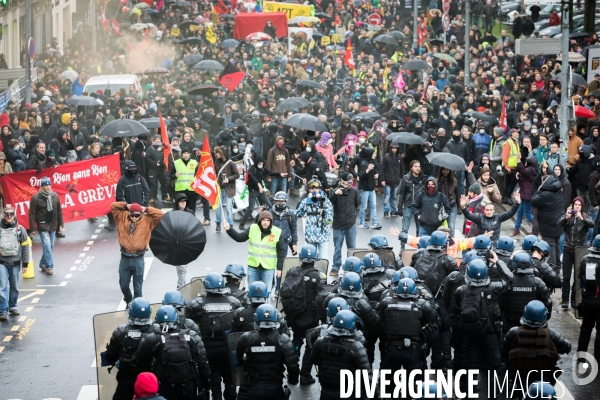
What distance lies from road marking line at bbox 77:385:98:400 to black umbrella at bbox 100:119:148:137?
10747 millimetres

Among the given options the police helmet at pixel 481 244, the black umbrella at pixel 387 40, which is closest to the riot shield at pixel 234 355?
the police helmet at pixel 481 244

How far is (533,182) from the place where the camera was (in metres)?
22.1

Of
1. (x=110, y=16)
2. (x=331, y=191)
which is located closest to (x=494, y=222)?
(x=331, y=191)

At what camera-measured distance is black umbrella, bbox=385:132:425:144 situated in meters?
24.1

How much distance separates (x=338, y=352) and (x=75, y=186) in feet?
41.3

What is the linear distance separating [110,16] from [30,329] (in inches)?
1496

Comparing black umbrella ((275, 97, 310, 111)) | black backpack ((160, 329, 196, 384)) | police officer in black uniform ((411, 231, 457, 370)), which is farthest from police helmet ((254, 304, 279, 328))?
black umbrella ((275, 97, 310, 111))

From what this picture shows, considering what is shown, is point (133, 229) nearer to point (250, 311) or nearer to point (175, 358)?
point (250, 311)

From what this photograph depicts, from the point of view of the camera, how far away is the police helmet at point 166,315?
1218cm

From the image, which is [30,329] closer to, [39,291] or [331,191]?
[39,291]

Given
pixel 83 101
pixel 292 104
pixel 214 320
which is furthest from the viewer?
pixel 83 101

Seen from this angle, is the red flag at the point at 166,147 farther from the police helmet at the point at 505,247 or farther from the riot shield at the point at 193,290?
the police helmet at the point at 505,247

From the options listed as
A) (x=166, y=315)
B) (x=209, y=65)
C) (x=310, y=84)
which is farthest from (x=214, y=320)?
(x=209, y=65)

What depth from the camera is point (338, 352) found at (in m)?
11.9
